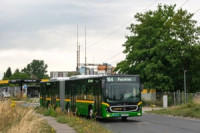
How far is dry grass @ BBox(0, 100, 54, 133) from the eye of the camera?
12470mm

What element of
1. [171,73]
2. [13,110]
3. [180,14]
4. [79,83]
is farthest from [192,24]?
[13,110]

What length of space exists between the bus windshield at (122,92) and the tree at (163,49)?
23.0 metres

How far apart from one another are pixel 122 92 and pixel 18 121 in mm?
10184

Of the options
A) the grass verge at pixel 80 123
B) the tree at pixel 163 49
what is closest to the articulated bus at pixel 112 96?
the grass verge at pixel 80 123

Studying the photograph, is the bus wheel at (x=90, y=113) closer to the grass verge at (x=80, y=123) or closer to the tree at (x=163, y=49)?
the grass verge at (x=80, y=123)

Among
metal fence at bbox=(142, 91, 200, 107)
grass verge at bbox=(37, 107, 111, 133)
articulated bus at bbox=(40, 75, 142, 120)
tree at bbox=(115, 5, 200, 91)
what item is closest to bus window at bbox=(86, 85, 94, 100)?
articulated bus at bbox=(40, 75, 142, 120)

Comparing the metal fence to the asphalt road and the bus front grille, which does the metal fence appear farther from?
the asphalt road

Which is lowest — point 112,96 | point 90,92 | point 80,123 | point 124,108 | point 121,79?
point 80,123

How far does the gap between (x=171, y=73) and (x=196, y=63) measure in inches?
119

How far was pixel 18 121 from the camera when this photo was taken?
14914 millimetres

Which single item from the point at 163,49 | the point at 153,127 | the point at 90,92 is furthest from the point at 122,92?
the point at 163,49

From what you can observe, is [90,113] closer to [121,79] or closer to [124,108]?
[124,108]

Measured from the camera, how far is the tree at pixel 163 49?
4781 cm

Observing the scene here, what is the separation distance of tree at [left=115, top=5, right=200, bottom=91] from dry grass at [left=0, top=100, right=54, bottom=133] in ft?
103
